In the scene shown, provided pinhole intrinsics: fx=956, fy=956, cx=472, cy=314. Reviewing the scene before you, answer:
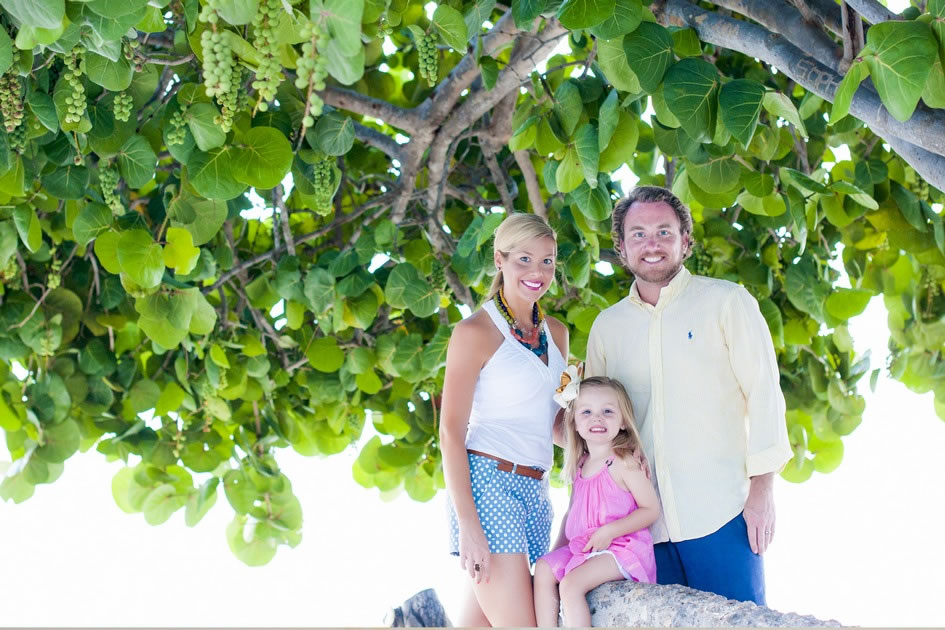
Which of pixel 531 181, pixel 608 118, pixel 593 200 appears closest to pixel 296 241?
pixel 531 181

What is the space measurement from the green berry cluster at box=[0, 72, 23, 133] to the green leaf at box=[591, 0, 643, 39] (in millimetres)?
1108

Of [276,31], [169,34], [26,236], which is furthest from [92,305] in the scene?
[276,31]

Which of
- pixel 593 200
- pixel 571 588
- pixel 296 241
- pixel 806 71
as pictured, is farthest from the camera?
pixel 296 241

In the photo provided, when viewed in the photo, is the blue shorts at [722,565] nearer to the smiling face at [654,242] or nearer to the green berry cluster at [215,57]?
the smiling face at [654,242]

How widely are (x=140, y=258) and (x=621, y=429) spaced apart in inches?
48.4

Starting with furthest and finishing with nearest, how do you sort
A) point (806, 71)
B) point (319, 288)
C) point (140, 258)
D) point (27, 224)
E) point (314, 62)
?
point (319, 288)
point (27, 224)
point (140, 258)
point (806, 71)
point (314, 62)

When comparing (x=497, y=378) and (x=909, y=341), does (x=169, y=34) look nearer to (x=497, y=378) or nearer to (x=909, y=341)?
(x=497, y=378)

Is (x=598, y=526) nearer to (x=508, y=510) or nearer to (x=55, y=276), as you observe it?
(x=508, y=510)

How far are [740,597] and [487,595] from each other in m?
0.45

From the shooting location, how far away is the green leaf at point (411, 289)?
277cm

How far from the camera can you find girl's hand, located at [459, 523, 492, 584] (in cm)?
175

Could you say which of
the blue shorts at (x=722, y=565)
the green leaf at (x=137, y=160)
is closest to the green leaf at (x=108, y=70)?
the green leaf at (x=137, y=160)

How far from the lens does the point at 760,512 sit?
68.1 inches

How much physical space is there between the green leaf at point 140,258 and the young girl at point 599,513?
3.51 feet
